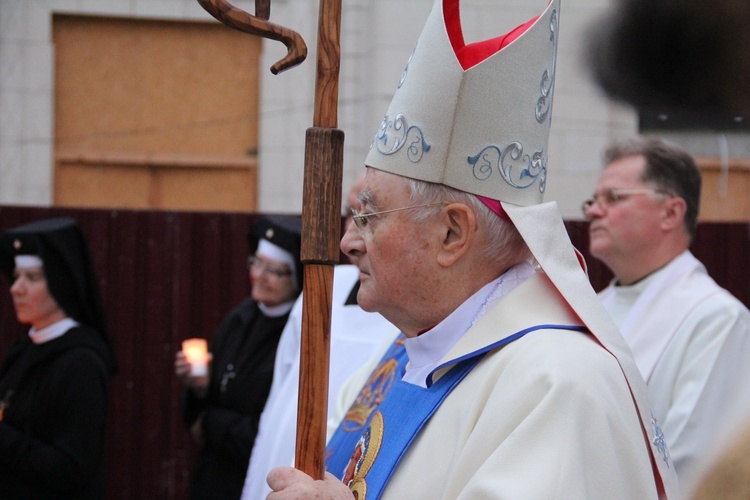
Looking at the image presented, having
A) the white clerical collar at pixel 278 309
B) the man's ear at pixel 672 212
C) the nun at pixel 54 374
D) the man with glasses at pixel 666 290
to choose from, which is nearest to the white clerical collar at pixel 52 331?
the nun at pixel 54 374

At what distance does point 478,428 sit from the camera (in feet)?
6.28

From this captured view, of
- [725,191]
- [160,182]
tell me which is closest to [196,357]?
[160,182]

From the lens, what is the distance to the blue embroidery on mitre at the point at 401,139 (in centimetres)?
220

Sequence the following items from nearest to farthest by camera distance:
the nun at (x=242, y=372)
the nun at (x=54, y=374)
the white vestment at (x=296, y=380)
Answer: the white vestment at (x=296, y=380) → the nun at (x=54, y=374) → the nun at (x=242, y=372)

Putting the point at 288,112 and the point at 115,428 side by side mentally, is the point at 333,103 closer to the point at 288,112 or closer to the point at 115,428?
the point at 115,428

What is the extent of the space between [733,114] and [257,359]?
158 inches

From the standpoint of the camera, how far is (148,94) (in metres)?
9.29

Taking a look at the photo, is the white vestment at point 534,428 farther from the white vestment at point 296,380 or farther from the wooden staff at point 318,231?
the white vestment at point 296,380

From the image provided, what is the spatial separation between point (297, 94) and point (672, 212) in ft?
18.7

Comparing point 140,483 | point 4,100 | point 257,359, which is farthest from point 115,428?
point 4,100

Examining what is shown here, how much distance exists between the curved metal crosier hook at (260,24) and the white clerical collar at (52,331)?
9.25 feet

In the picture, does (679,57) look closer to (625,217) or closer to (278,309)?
(625,217)

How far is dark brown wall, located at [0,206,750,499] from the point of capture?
7.36m

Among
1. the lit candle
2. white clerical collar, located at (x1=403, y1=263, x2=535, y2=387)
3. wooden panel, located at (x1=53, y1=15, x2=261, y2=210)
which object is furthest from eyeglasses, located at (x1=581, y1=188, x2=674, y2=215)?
wooden panel, located at (x1=53, y1=15, x2=261, y2=210)
